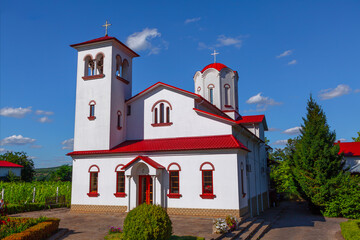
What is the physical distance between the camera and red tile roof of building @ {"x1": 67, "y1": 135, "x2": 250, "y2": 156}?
60.0 feet

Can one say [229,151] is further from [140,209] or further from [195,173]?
[140,209]

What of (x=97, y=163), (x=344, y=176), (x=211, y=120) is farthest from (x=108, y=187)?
(x=344, y=176)

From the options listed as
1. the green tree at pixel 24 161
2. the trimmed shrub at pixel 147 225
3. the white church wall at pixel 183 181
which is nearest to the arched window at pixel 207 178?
the white church wall at pixel 183 181

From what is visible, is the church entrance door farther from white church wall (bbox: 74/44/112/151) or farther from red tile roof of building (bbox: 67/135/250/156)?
white church wall (bbox: 74/44/112/151)

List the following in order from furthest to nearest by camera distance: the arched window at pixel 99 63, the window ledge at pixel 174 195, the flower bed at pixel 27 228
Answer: the arched window at pixel 99 63
the window ledge at pixel 174 195
the flower bed at pixel 27 228

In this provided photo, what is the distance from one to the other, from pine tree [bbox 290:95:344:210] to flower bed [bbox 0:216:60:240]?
19.0 metres

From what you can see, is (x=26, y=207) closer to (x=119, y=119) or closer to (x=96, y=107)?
(x=96, y=107)

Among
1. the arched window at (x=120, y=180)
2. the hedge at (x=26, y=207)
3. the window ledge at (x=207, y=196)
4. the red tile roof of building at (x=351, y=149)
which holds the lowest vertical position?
the hedge at (x=26, y=207)

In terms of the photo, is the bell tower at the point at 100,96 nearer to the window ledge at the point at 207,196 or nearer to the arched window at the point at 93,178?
the arched window at the point at 93,178

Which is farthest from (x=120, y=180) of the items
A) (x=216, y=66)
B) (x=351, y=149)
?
(x=351, y=149)

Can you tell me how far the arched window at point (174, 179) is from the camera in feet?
62.4

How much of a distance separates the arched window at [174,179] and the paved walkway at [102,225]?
1.64m

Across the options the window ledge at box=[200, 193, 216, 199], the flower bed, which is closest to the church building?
the window ledge at box=[200, 193, 216, 199]

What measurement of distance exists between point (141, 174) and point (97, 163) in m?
3.72
